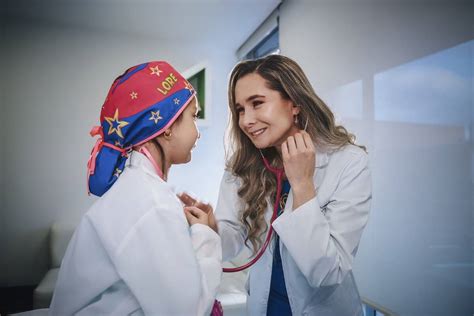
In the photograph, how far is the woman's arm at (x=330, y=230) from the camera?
3.05 ft

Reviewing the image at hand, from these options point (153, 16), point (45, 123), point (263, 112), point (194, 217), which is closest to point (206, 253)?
point (194, 217)

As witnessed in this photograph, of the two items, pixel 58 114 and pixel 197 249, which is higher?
pixel 58 114

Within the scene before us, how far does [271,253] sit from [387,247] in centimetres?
72

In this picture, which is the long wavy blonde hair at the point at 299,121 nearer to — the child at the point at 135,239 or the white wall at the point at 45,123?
the child at the point at 135,239

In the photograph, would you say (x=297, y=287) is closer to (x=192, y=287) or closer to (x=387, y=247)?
(x=192, y=287)

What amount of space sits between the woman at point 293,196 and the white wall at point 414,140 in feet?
1.15

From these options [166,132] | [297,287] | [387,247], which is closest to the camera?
[166,132]

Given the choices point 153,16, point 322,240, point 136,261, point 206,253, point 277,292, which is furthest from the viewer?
point 153,16

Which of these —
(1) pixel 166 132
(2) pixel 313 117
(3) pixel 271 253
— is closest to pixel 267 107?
(2) pixel 313 117

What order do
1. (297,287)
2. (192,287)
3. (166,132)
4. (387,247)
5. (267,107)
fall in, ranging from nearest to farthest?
(192,287), (166,132), (297,287), (267,107), (387,247)

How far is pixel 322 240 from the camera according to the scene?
938mm

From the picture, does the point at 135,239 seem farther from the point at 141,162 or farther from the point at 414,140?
the point at 414,140

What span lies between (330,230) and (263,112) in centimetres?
52

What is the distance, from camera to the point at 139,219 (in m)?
0.73
